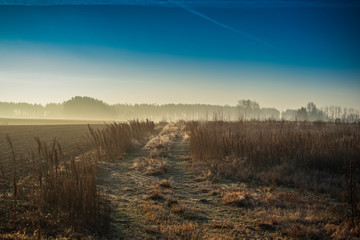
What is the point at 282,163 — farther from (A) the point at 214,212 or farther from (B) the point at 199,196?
(A) the point at 214,212

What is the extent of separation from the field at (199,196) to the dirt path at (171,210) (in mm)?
16

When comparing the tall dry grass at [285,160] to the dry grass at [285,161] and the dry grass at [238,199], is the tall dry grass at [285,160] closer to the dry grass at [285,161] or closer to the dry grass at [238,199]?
the dry grass at [285,161]

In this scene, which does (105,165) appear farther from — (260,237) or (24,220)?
(260,237)

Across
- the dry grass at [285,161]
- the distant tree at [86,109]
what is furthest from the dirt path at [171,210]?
the distant tree at [86,109]

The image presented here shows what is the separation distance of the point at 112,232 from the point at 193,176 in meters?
3.97

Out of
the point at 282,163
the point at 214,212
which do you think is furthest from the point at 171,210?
the point at 282,163

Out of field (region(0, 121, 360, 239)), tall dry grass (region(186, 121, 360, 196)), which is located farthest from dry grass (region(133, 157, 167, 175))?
tall dry grass (region(186, 121, 360, 196))

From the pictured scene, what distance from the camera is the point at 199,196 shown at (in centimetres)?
515

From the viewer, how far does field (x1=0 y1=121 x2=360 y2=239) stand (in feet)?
10.6

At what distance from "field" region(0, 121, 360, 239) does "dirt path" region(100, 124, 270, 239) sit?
0.05 feet

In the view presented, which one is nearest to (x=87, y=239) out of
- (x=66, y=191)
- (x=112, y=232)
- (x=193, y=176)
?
(x=112, y=232)

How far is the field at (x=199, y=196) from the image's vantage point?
3236 mm

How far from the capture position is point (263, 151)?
7504 millimetres

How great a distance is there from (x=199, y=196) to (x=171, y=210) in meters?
1.18
